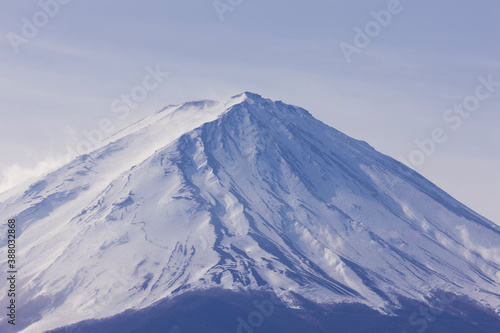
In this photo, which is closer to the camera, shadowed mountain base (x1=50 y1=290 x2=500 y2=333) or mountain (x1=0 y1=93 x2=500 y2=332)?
shadowed mountain base (x1=50 y1=290 x2=500 y2=333)

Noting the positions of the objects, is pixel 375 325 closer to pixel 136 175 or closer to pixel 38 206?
pixel 136 175

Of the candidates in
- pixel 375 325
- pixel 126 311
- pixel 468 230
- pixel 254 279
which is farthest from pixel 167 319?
pixel 468 230

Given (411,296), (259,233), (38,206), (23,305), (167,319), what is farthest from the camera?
(38,206)

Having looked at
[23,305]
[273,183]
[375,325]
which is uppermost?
[273,183]

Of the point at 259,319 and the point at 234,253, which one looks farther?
the point at 234,253

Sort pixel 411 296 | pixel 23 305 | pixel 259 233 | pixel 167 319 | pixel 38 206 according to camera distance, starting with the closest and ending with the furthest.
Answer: pixel 167 319 < pixel 23 305 < pixel 411 296 < pixel 259 233 < pixel 38 206

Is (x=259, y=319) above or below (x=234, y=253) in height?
below

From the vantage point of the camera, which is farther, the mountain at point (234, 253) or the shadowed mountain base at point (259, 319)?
the mountain at point (234, 253)

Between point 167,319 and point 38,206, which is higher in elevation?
point 38,206
